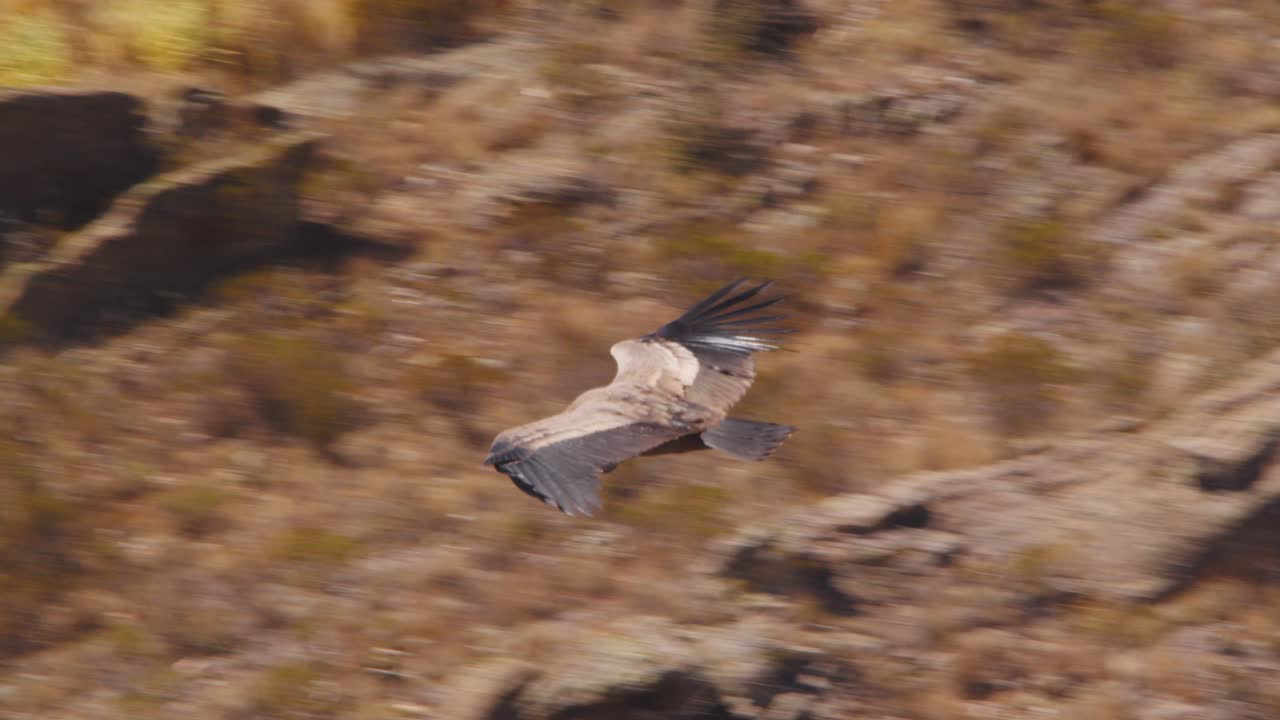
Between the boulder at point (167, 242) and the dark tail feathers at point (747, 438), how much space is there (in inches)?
130

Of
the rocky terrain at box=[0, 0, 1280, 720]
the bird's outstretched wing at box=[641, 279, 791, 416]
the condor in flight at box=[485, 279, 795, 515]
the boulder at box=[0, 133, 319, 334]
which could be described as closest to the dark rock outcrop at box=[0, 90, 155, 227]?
the rocky terrain at box=[0, 0, 1280, 720]

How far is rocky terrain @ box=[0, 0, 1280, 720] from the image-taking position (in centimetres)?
549

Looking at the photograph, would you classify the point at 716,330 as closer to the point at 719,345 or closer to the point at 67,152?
the point at 719,345

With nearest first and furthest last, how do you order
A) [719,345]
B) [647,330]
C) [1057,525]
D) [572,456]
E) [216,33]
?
[572,456] → [719,345] → [1057,525] → [647,330] → [216,33]

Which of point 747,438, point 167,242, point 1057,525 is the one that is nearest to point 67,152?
point 167,242

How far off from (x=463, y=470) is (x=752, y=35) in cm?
317

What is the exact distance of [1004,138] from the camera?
7375 mm

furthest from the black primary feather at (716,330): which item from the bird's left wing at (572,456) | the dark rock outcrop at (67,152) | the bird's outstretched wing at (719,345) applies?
the dark rock outcrop at (67,152)

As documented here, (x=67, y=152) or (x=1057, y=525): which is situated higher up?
(x=67, y=152)

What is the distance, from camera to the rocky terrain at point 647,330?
549cm

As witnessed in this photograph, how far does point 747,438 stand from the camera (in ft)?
15.0

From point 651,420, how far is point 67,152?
3839mm

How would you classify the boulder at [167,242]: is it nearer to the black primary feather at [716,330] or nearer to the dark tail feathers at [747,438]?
the black primary feather at [716,330]

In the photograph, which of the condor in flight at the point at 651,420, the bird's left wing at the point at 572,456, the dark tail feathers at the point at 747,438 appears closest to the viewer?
the bird's left wing at the point at 572,456
